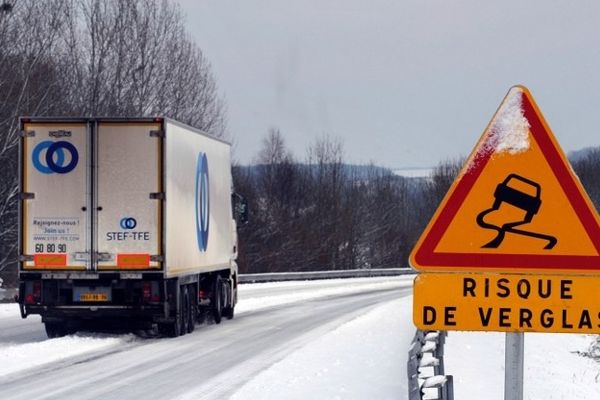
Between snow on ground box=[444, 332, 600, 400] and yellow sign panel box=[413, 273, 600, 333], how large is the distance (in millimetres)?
6702

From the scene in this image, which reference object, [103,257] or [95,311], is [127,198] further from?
[95,311]

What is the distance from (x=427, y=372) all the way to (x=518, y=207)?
8.82 metres

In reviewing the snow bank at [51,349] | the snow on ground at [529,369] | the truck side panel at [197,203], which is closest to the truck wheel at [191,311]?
the truck side panel at [197,203]

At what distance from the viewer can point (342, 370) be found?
15766mm

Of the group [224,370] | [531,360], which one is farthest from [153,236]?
[531,360]

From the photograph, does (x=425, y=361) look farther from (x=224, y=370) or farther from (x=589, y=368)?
(x=589, y=368)

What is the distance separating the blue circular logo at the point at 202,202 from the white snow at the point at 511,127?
57.0 ft

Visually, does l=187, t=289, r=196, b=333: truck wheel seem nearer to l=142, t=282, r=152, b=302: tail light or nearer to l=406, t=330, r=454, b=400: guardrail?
l=142, t=282, r=152, b=302: tail light

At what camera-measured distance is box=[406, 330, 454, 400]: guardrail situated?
27.9ft

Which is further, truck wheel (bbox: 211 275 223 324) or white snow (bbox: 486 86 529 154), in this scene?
truck wheel (bbox: 211 275 223 324)

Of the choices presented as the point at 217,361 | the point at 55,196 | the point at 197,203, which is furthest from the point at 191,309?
the point at 217,361

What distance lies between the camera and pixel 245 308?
3141 centimetres

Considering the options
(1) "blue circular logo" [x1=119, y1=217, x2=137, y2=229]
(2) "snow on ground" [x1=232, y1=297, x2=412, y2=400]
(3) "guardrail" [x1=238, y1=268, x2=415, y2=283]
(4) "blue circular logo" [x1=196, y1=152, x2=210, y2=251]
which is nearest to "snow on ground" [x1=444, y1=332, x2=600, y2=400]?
(2) "snow on ground" [x1=232, y1=297, x2=412, y2=400]

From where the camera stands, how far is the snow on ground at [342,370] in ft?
44.2
